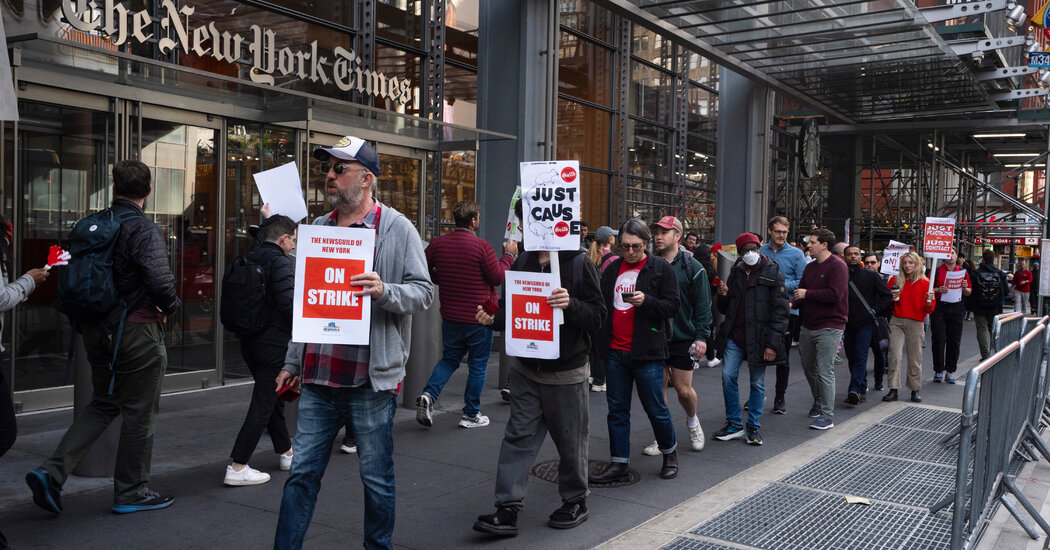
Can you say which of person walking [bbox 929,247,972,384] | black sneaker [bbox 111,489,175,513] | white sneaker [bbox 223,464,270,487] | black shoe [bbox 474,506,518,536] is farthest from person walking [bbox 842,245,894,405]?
black sneaker [bbox 111,489,175,513]

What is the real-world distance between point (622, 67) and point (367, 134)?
24.6ft

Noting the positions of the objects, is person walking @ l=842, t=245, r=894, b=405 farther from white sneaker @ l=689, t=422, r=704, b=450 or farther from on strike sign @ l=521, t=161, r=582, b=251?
on strike sign @ l=521, t=161, r=582, b=251

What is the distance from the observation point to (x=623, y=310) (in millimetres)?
6480

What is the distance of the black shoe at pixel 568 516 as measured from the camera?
5.21m

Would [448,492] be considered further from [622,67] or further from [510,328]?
[622,67]

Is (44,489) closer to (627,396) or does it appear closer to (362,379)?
(362,379)

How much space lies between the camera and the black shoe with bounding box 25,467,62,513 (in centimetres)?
499

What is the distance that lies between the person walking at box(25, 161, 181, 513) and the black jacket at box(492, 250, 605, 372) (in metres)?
2.10

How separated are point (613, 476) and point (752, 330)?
229 cm

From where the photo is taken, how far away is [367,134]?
11.8m

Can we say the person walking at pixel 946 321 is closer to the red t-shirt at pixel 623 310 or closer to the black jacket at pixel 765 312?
the black jacket at pixel 765 312

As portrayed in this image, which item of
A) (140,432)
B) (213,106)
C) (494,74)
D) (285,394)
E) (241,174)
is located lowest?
(140,432)

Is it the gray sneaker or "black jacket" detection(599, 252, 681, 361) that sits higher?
"black jacket" detection(599, 252, 681, 361)

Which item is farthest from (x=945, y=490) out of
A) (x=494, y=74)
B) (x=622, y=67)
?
(x=622, y=67)
